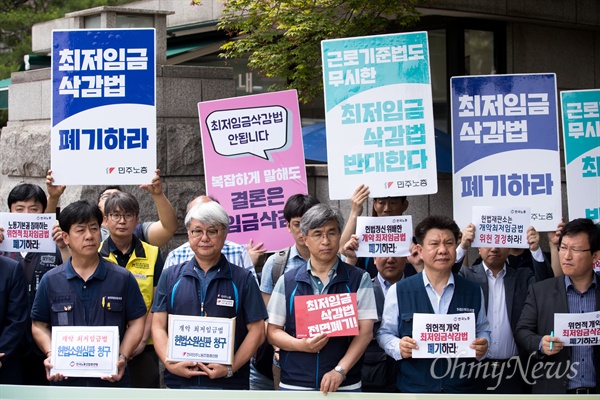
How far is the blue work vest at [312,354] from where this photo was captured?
5.18 metres

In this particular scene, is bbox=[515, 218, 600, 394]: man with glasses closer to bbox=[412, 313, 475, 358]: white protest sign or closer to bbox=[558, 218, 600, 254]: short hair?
bbox=[558, 218, 600, 254]: short hair

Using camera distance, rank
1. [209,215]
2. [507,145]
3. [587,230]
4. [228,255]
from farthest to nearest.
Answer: [507,145], [228,255], [587,230], [209,215]

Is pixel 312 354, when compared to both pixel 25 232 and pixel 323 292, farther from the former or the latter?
pixel 25 232

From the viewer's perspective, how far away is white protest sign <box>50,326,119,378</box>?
202 inches

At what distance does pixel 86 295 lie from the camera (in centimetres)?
537

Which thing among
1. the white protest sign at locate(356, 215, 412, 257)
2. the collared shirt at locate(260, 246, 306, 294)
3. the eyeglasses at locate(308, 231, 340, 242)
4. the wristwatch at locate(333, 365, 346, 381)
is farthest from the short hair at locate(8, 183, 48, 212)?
the wristwatch at locate(333, 365, 346, 381)

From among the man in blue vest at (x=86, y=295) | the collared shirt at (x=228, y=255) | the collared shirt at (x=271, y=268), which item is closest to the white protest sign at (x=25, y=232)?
the man in blue vest at (x=86, y=295)

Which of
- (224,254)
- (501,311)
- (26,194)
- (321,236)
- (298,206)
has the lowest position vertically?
(501,311)

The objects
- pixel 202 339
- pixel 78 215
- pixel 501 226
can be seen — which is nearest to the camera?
pixel 202 339

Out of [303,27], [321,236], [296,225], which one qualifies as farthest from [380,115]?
[303,27]

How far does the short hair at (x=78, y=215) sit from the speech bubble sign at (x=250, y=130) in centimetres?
194

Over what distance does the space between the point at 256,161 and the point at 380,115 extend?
122 centimetres

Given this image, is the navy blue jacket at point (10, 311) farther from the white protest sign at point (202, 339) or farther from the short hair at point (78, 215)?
the white protest sign at point (202, 339)
